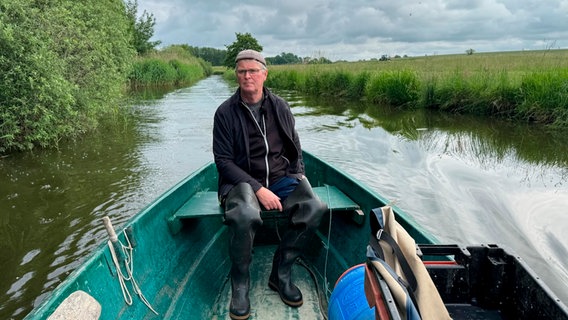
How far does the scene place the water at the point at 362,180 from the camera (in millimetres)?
4086

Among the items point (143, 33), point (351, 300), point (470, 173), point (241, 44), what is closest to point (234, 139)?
point (351, 300)

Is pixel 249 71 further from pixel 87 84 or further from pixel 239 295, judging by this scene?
pixel 87 84

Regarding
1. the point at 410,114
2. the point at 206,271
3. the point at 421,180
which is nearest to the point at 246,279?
the point at 206,271

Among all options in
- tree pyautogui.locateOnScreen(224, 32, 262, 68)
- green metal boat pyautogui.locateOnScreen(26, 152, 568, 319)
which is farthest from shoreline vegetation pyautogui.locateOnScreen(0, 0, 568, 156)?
tree pyautogui.locateOnScreen(224, 32, 262, 68)

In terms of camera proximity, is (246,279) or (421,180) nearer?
(246,279)

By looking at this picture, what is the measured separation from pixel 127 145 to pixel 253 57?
6.92m

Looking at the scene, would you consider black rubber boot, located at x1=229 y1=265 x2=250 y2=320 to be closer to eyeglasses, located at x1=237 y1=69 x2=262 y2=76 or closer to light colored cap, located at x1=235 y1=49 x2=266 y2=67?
eyeglasses, located at x1=237 y1=69 x2=262 y2=76

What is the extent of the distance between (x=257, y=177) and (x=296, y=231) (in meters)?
0.55

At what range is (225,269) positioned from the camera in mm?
3316

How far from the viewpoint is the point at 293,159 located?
123 inches

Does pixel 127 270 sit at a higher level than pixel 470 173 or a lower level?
higher

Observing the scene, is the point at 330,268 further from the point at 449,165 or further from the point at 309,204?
the point at 449,165

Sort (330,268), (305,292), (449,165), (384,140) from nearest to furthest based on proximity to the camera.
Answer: (305,292) → (330,268) → (449,165) → (384,140)

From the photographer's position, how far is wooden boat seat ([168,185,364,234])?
115 inches
